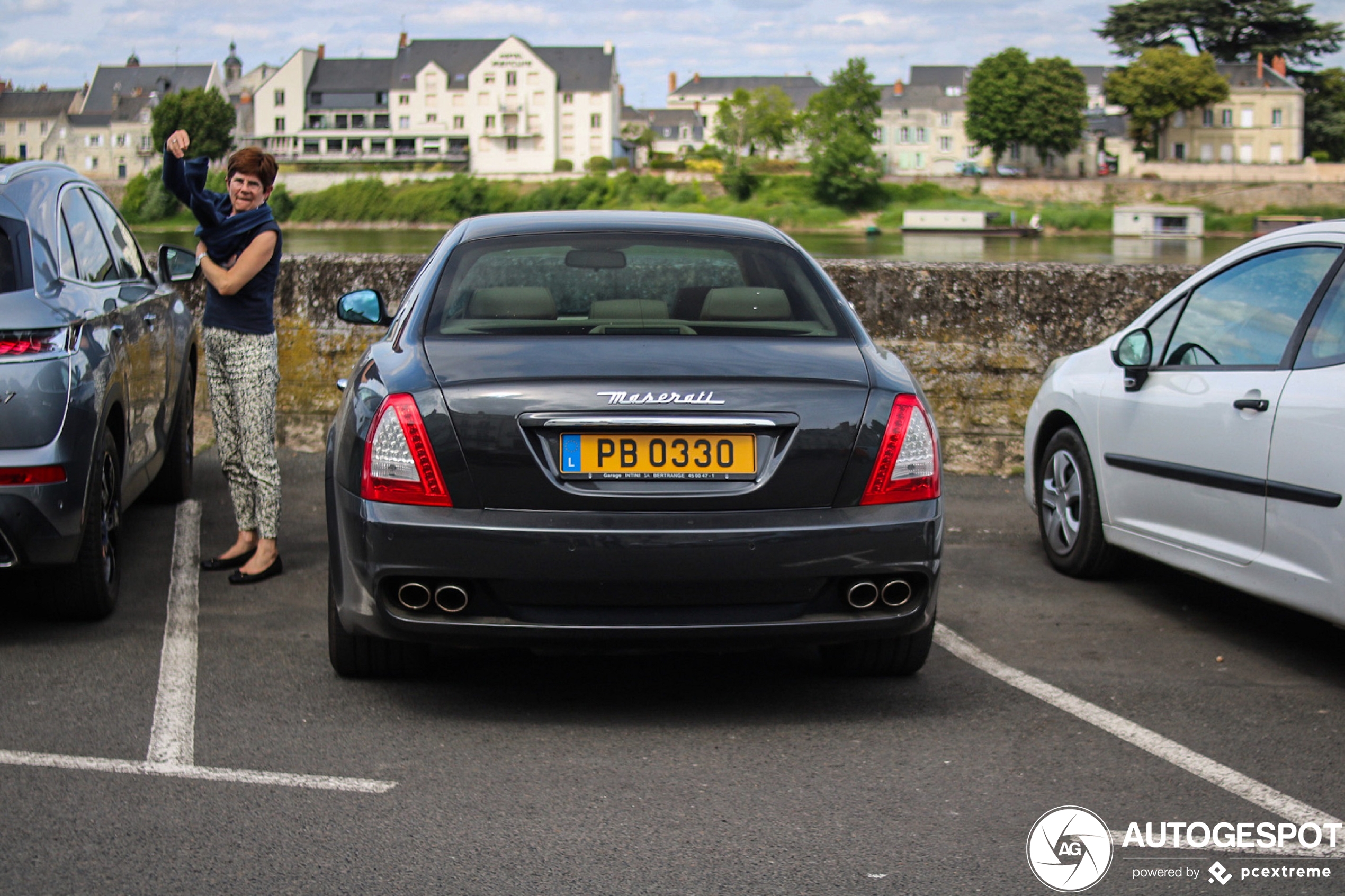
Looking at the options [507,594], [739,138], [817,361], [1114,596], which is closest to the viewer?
[507,594]

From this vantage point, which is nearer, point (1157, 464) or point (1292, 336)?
point (1292, 336)

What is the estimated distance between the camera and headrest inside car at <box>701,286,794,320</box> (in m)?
4.44

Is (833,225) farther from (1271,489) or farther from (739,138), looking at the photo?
(1271,489)

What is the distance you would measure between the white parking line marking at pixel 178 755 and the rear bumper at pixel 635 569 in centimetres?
51

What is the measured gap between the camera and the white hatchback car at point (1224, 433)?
4.45m

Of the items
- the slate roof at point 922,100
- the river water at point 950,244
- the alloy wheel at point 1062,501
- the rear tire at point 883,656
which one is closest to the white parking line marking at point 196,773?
the rear tire at point 883,656

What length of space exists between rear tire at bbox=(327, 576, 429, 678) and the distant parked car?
41.5 inches

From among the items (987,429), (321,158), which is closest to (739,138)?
(321,158)

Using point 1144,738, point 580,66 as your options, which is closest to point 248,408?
point 1144,738

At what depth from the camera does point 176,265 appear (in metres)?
6.46

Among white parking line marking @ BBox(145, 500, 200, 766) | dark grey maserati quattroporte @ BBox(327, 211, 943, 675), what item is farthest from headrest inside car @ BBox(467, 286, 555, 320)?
white parking line marking @ BBox(145, 500, 200, 766)

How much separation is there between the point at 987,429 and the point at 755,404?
5.38 m

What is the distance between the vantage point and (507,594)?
12.3 feet

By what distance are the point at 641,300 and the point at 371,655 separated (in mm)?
1398
